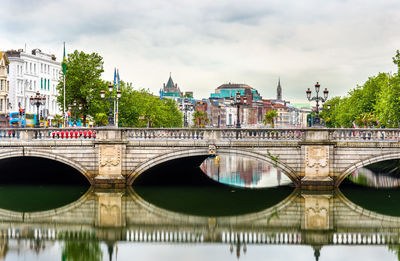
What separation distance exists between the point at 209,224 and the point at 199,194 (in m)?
9.07

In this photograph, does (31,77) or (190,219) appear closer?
Answer: (190,219)

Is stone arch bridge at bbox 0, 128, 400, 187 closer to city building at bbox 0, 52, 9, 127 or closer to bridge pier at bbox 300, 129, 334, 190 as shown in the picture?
bridge pier at bbox 300, 129, 334, 190

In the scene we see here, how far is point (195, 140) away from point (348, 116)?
1873 inches

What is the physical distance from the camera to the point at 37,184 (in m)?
41.0

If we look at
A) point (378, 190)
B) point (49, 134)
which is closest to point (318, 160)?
point (378, 190)

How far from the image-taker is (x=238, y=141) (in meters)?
35.2

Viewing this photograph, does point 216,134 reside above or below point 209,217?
above

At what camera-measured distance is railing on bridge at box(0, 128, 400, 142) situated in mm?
34750

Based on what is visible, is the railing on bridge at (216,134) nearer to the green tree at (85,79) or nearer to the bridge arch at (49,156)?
the bridge arch at (49,156)

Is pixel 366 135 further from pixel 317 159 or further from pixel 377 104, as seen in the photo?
pixel 377 104

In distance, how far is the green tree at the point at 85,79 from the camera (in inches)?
2235

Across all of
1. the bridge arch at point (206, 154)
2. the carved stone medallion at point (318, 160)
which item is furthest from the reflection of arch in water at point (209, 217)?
the carved stone medallion at point (318, 160)

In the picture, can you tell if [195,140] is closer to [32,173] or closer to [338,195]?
[338,195]

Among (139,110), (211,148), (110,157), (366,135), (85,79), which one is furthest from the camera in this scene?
(139,110)
